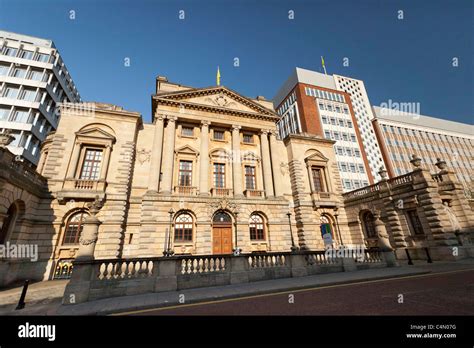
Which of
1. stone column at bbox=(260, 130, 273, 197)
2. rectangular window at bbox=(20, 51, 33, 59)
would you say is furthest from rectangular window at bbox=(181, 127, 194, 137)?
rectangular window at bbox=(20, 51, 33, 59)

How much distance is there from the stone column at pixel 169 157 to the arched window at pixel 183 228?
2.73 metres

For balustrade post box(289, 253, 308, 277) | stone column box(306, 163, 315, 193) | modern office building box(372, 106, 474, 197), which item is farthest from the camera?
modern office building box(372, 106, 474, 197)

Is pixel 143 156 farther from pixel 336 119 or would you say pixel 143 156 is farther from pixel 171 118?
pixel 336 119

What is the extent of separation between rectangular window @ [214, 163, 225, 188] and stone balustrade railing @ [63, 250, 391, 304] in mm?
10835

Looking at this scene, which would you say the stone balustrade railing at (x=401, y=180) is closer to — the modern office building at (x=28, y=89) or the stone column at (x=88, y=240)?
the stone column at (x=88, y=240)

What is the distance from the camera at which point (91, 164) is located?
1773 cm

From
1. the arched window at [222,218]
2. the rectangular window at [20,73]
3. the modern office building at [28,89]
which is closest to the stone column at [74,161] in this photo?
the arched window at [222,218]

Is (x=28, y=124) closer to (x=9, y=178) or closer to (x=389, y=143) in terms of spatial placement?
(x=9, y=178)

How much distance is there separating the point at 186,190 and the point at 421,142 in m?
70.7

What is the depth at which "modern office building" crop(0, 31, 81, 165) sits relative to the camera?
32.9 metres

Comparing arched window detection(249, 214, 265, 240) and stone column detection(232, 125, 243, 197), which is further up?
stone column detection(232, 125, 243, 197)

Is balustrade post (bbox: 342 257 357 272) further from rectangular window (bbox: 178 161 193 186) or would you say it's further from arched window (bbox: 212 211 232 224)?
rectangular window (bbox: 178 161 193 186)

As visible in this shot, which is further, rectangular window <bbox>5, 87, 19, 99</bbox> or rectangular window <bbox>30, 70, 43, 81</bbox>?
rectangular window <bbox>30, 70, 43, 81</bbox>

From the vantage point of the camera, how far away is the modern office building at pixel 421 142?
52.2 metres
